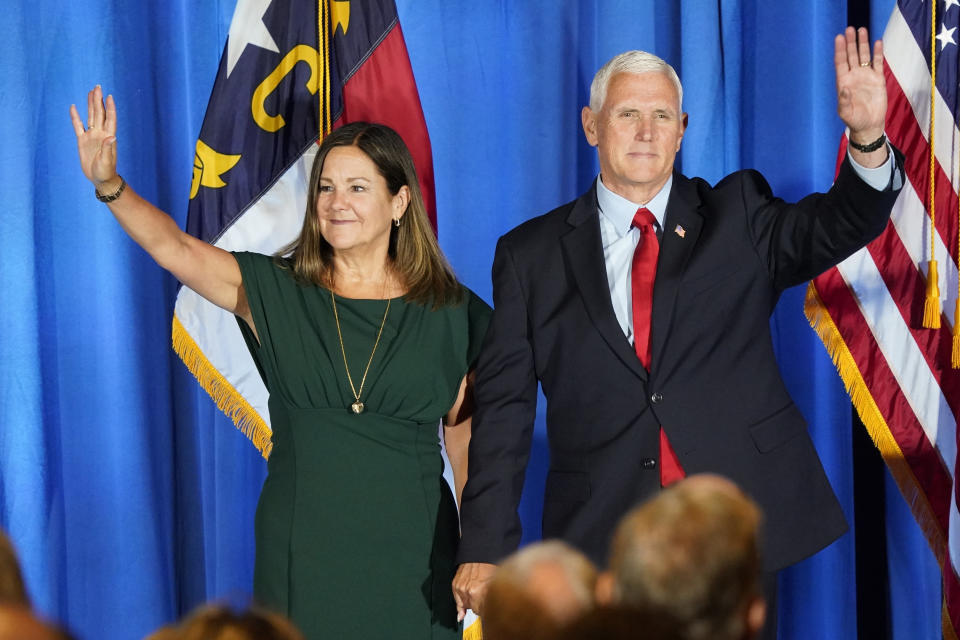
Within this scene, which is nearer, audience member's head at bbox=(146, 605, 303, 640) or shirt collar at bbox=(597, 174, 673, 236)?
audience member's head at bbox=(146, 605, 303, 640)

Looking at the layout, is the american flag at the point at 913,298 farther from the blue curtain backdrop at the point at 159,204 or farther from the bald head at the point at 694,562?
the bald head at the point at 694,562

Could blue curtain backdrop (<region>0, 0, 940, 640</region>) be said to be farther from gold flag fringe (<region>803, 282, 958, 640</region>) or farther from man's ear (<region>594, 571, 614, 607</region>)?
man's ear (<region>594, 571, 614, 607</region>)

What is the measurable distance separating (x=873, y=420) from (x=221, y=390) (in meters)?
1.81

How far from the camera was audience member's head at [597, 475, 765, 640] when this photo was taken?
0.97 meters

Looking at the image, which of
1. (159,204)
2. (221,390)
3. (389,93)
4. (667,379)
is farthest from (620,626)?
(159,204)

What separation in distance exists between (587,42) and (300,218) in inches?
40.9

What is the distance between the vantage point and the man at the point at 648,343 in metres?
2.38

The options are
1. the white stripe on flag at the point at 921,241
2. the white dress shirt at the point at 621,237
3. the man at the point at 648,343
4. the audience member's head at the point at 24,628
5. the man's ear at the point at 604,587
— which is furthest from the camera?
the white stripe on flag at the point at 921,241

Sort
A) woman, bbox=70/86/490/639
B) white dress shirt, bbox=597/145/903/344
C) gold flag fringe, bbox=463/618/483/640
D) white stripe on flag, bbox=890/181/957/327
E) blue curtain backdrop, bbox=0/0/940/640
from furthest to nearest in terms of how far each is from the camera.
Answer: blue curtain backdrop, bbox=0/0/940/640, gold flag fringe, bbox=463/618/483/640, white stripe on flag, bbox=890/181/957/327, woman, bbox=70/86/490/639, white dress shirt, bbox=597/145/903/344

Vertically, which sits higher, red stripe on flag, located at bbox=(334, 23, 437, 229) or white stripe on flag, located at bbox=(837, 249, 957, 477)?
red stripe on flag, located at bbox=(334, 23, 437, 229)

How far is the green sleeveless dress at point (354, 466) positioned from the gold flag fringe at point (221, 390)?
1.94ft

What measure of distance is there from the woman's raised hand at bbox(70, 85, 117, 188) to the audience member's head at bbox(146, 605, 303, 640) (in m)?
1.82

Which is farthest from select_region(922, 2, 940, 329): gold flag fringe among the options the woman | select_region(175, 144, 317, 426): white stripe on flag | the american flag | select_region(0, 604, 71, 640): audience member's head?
select_region(0, 604, 71, 640): audience member's head

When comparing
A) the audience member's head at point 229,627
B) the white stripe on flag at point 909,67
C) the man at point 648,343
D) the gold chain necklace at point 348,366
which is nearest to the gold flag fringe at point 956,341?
the white stripe on flag at point 909,67
